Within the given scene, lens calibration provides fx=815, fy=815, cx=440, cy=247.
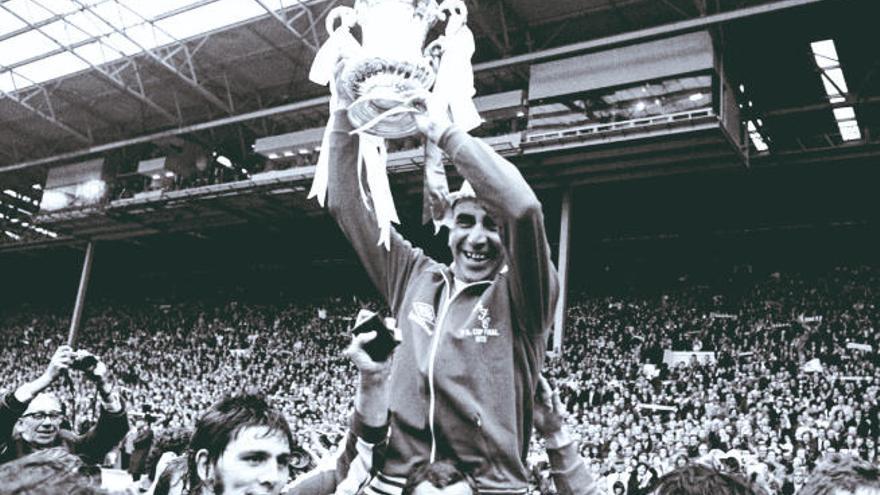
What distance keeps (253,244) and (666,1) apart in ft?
63.4

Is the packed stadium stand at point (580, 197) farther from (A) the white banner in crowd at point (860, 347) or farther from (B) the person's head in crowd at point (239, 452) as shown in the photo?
(B) the person's head in crowd at point (239, 452)

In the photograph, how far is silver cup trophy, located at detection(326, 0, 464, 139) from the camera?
214 cm

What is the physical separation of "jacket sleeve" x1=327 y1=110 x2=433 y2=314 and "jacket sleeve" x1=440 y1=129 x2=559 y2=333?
366mm

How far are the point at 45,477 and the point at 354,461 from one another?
0.63 m

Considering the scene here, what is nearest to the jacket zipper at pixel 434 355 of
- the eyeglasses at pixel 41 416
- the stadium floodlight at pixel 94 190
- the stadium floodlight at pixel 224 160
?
the eyeglasses at pixel 41 416

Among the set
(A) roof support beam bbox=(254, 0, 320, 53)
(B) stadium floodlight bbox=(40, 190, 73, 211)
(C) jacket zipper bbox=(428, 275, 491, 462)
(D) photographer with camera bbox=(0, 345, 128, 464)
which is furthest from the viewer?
(B) stadium floodlight bbox=(40, 190, 73, 211)

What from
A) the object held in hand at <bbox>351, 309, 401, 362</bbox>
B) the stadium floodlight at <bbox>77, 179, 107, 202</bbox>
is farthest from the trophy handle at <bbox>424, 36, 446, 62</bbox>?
the stadium floodlight at <bbox>77, 179, 107, 202</bbox>

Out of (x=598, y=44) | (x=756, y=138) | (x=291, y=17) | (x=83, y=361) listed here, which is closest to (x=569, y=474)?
(x=83, y=361)

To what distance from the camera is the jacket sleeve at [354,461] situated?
1.76 m

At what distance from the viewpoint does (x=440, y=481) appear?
6.25 feet

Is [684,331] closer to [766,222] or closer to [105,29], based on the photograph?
[766,222]

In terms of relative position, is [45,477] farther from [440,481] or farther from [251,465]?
[440,481]

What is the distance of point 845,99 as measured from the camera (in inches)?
712

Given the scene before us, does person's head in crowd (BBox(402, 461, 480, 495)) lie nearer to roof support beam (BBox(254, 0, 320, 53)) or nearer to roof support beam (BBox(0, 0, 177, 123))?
roof support beam (BBox(254, 0, 320, 53))
